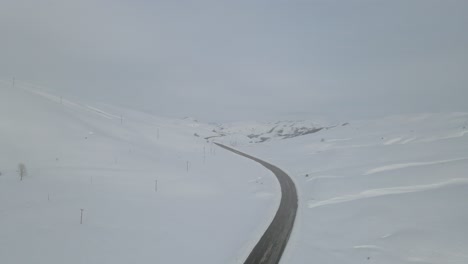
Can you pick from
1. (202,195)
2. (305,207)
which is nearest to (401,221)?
(305,207)

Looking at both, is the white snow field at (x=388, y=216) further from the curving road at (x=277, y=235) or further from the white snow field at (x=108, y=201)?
the white snow field at (x=108, y=201)

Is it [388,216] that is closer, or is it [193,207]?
[388,216]

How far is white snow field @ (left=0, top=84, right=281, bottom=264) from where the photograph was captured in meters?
14.6

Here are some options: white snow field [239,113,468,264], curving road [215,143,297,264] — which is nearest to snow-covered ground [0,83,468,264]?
white snow field [239,113,468,264]

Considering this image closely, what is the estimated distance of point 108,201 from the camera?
2142cm

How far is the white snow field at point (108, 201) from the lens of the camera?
575 inches

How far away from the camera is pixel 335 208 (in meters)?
23.4

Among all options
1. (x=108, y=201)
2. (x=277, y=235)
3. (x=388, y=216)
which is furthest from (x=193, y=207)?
(x=388, y=216)

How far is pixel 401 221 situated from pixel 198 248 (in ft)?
47.6

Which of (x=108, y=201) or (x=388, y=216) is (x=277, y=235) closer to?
(x=388, y=216)

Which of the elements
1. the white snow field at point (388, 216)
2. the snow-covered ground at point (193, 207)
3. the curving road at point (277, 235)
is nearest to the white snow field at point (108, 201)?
the snow-covered ground at point (193, 207)

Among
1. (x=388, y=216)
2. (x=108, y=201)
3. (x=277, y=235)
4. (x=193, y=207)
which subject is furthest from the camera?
(x=193, y=207)

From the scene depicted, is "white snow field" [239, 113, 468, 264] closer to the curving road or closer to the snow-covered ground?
the snow-covered ground

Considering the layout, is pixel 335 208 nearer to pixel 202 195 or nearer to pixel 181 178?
pixel 202 195
